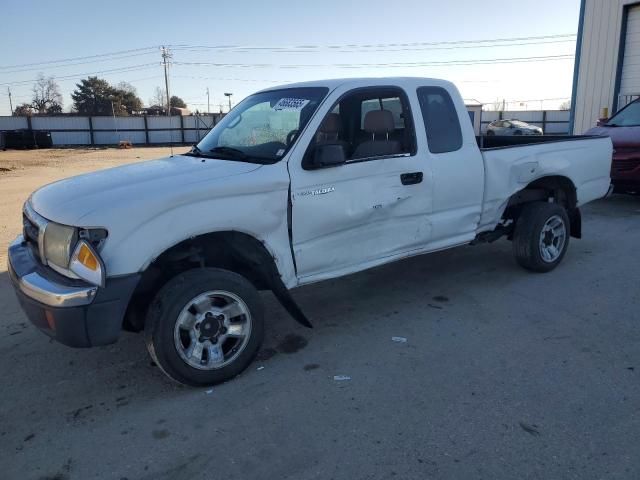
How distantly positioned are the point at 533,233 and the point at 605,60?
11.3m

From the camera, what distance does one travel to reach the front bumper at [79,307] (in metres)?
2.92

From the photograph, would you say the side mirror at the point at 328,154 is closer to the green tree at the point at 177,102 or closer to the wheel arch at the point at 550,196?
the wheel arch at the point at 550,196

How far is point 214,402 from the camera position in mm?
3246

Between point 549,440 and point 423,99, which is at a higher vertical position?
point 423,99

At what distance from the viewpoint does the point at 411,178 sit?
14.0 ft

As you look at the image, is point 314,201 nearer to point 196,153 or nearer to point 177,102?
point 196,153

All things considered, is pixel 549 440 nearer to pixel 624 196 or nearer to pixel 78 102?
pixel 624 196

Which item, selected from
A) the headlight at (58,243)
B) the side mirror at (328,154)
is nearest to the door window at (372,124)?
the side mirror at (328,154)

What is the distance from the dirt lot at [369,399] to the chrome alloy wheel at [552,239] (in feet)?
2.03

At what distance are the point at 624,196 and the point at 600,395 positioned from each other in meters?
8.68

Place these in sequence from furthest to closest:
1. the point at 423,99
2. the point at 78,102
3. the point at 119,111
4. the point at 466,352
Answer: the point at 78,102
the point at 119,111
the point at 423,99
the point at 466,352

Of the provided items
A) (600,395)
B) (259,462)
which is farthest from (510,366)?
(259,462)

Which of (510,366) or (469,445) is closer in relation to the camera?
(469,445)

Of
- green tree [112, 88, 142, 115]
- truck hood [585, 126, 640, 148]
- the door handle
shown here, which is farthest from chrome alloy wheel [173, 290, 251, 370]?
green tree [112, 88, 142, 115]
